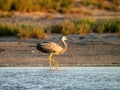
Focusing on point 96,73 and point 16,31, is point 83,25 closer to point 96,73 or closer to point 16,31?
point 16,31

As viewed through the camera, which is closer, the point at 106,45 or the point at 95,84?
the point at 95,84

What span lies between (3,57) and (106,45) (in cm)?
401

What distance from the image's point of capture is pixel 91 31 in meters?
23.0

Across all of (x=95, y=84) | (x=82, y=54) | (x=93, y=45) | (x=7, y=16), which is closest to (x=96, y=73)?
(x=95, y=84)

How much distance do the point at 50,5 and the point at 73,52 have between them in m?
20.9

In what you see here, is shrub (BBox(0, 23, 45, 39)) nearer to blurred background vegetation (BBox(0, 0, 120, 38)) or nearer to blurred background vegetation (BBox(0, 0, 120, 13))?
blurred background vegetation (BBox(0, 0, 120, 38))

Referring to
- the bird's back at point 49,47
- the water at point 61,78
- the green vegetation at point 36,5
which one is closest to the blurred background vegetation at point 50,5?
the green vegetation at point 36,5

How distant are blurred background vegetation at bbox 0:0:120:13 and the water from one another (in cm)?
2023

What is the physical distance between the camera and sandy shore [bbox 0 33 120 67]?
16.7 metres

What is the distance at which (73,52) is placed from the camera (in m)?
18.4

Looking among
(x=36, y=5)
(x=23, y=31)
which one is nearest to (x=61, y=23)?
(x=23, y=31)

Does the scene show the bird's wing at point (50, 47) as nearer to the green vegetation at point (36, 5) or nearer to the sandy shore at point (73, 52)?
the sandy shore at point (73, 52)

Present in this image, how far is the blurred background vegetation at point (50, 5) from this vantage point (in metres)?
35.6

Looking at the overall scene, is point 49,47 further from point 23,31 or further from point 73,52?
point 23,31
